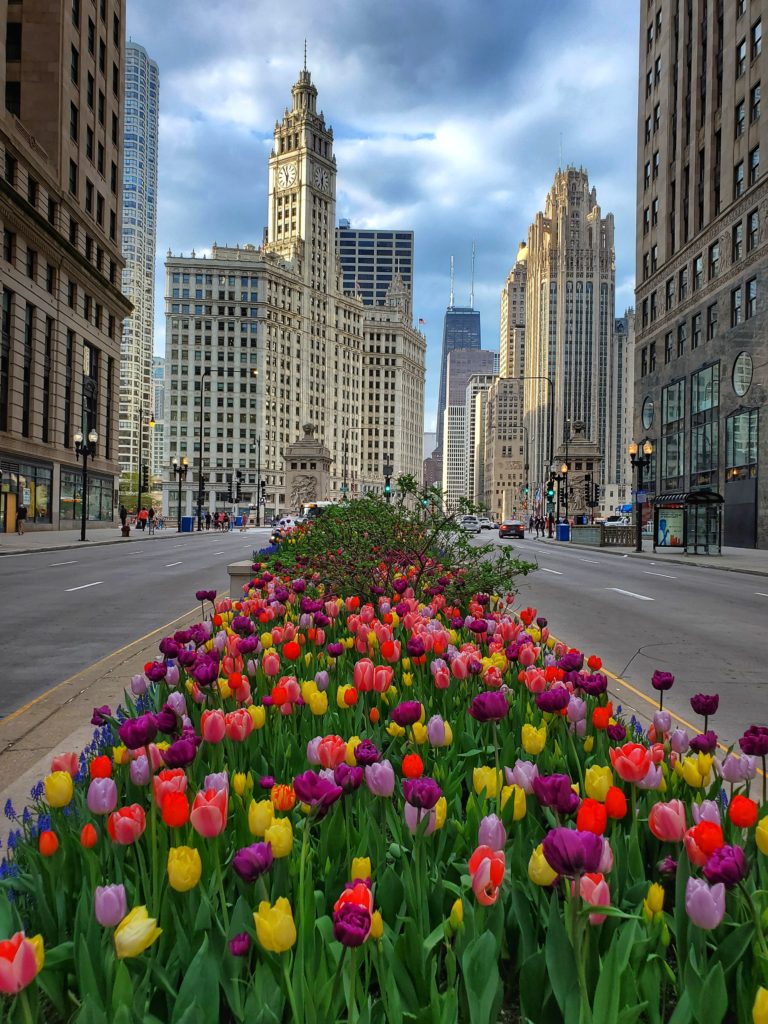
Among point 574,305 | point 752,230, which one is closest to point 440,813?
point 752,230

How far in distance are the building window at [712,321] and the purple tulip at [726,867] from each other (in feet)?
167

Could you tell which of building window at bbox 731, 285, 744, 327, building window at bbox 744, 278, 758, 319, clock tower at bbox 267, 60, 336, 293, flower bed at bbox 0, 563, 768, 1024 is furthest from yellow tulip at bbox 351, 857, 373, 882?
clock tower at bbox 267, 60, 336, 293

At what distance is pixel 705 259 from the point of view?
48.7 meters

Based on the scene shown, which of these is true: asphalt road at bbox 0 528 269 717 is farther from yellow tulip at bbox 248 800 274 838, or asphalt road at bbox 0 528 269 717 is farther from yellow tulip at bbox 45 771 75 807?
yellow tulip at bbox 248 800 274 838

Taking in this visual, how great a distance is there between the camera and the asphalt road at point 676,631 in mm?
7215

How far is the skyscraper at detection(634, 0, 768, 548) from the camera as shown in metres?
41.8

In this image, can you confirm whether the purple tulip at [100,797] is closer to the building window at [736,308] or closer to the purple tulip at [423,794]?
the purple tulip at [423,794]

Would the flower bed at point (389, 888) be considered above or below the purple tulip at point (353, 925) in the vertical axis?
below

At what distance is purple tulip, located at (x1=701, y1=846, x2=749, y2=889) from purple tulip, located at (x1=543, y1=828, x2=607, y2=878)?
283 millimetres

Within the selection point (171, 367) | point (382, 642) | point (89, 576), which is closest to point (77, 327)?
point (89, 576)

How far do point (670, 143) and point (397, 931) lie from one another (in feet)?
215

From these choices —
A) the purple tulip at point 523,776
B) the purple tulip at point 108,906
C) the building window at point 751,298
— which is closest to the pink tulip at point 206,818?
the purple tulip at point 108,906

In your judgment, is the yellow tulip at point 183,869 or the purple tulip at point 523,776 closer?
the yellow tulip at point 183,869

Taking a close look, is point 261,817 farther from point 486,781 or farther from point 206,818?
point 486,781
